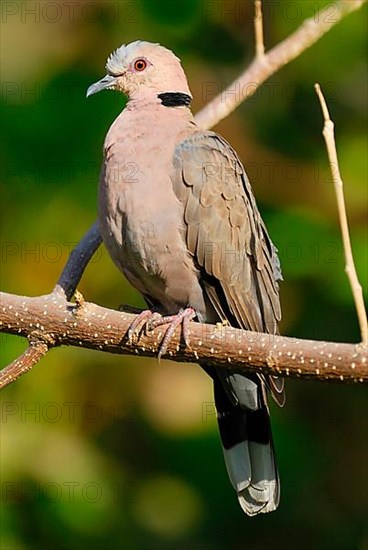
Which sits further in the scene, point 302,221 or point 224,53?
point 224,53

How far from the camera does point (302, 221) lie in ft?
16.1

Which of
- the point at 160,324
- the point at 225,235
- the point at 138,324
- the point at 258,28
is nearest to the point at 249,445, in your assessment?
the point at 225,235

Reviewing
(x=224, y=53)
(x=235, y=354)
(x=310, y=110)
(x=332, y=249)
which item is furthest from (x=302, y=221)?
(x=235, y=354)

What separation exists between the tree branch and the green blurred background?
4.51ft

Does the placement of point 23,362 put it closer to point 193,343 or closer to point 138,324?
point 138,324

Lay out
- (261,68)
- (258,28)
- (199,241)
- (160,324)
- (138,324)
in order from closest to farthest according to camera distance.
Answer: (138,324) < (160,324) < (199,241) < (258,28) < (261,68)

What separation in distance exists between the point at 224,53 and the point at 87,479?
7.01 feet

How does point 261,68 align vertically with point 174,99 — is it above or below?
above

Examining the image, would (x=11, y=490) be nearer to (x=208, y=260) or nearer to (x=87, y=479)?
(x=87, y=479)

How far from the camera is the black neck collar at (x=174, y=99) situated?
434cm

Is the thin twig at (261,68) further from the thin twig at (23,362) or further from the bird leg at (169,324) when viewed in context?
the thin twig at (23,362)

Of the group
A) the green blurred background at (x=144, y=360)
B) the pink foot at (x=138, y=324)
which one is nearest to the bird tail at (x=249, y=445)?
the green blurred background at (x=144, y=360)

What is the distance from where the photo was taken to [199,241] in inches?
158

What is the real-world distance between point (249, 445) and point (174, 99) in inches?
52.9
